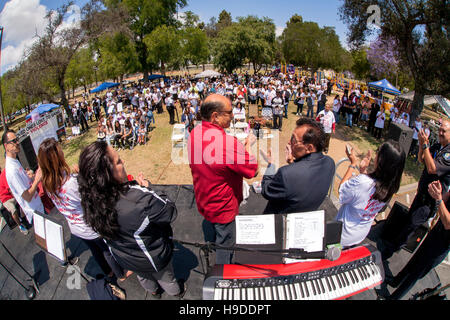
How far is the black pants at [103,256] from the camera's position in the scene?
2748 millimetres

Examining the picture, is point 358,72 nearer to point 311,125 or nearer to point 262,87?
point 262,87

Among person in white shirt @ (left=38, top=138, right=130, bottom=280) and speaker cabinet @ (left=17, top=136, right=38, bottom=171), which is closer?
person in white shirt @ (left=38, top=138, right=130, bottom=280)

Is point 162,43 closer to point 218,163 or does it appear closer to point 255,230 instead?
point 218,163

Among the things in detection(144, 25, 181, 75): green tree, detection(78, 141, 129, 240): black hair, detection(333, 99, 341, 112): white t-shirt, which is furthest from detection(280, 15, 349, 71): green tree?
detection(78, 141, 129, 240): black hair

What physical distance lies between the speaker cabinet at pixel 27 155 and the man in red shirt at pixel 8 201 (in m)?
3.35

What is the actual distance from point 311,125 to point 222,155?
936 millimetres

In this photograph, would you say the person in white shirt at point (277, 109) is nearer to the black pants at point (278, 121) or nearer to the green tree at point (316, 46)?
the black pants at point (278, 121)

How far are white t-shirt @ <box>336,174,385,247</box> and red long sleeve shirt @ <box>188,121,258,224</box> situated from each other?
Answer: 976 millimetres

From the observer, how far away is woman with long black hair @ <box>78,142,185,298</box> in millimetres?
1758

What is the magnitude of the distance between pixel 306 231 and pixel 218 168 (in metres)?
0.96

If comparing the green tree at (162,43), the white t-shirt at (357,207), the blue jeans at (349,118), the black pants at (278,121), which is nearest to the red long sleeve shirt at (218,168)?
the white t-shirt at (357,207)

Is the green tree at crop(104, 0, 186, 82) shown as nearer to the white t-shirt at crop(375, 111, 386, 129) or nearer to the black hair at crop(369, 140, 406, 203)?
the white t-shirt at crop(375, 111, 386, 129)

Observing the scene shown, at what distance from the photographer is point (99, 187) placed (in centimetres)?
175
